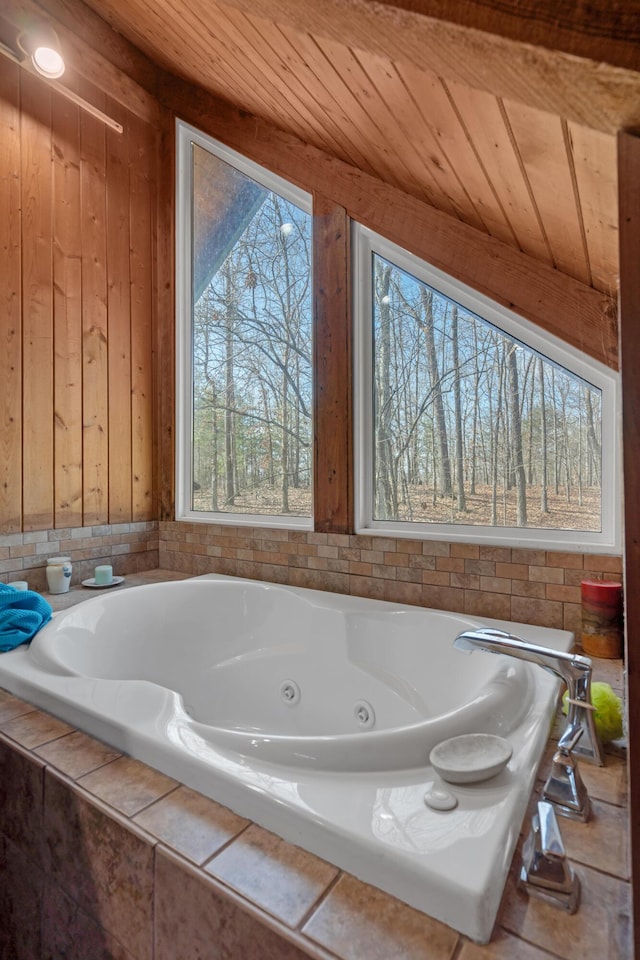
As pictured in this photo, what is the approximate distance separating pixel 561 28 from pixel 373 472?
1.71 m

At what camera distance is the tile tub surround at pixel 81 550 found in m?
2.10

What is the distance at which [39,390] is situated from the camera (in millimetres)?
2189

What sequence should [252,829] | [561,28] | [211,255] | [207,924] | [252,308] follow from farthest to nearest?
[211,255], [252,308], [252,829], [207,924], [561,28]

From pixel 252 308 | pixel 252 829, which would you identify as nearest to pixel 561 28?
pixel 252 829

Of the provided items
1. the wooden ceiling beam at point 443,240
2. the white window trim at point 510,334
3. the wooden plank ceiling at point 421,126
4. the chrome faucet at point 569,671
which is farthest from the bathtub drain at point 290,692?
the wooden plank ceiling at point 421,126

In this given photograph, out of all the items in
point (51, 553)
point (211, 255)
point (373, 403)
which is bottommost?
point (51, 553)

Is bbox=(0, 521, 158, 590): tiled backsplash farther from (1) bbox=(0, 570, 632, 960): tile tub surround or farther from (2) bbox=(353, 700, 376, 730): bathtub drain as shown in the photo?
(2) bbox=(353, 700, 376, 730): bathtub drain

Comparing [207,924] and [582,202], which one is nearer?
[207,924]

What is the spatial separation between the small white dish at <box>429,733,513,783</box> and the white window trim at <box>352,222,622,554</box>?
0.92 meters

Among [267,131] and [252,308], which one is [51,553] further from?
[267,131]

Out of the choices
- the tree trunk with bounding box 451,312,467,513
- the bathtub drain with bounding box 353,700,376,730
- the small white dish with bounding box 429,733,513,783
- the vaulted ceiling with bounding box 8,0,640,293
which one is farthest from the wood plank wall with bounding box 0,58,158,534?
the small white dish with bounding box 429,733,513,783

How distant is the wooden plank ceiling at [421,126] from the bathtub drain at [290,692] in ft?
5.55

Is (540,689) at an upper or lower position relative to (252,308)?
lower

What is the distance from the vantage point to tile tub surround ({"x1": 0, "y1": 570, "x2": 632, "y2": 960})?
613 millimetres
